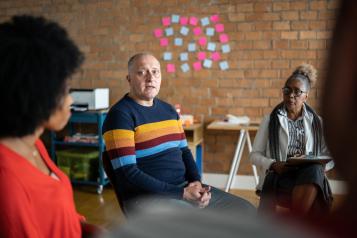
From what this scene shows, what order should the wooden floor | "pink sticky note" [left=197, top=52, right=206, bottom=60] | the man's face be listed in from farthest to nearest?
"pink sticky note" [left=197, top=52, right=206, bottom=60] < the wooden floor < the man's face

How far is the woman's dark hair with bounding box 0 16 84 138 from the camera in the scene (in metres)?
1.04

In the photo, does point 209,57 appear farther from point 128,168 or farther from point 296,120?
point 128,168

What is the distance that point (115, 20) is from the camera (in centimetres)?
454

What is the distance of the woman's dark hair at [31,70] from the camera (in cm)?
104

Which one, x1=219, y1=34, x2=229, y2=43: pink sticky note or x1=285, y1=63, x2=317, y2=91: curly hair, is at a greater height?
x1=219, y1=34, x2=229, y2=43: pink sticky note

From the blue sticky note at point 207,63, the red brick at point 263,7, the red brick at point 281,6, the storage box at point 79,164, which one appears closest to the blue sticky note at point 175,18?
the blue sticky note at point 207,63

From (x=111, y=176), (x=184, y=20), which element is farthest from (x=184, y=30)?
(x=111, y=176)

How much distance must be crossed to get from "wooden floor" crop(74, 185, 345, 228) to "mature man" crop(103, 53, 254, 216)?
108 cm

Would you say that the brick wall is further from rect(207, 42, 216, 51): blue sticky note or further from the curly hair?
the curly hair

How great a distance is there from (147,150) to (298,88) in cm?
104

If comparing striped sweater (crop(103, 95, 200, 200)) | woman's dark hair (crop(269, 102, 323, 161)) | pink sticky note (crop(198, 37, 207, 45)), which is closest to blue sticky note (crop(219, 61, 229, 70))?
pink sticky note (crop(198, 37, 207, 45))

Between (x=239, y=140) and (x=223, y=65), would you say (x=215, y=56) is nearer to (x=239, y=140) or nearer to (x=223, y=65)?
(x=223, y=65)

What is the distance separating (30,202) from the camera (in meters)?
1.13

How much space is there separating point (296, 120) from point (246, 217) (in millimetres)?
2331
